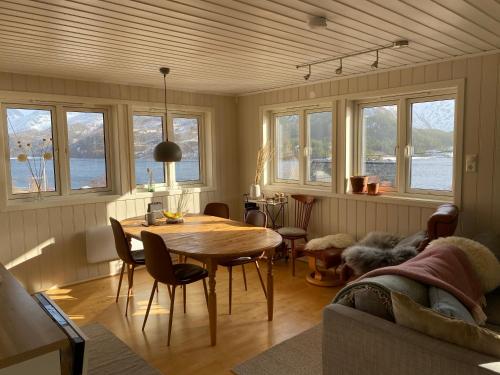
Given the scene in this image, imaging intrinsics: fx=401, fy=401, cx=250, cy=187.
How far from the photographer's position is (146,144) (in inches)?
200

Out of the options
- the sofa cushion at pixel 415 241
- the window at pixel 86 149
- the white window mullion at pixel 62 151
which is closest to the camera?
the sofa cushion at pixel 415 241

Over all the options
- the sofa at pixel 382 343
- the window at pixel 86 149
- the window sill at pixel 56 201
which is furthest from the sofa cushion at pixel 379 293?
the window at pixel 86 149

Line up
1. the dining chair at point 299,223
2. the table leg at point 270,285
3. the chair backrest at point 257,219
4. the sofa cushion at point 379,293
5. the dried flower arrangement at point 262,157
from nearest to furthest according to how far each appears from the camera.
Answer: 1. the sofa cushion at point 379,293
2. the table leg at point 270,285
3. the chair backrest at point 257,219
4. the dining chair at point 299,223
5. the dried flower arrangement at point 262,157

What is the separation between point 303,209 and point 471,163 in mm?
2003

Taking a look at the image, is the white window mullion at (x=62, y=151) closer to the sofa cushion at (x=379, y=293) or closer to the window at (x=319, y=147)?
the window at (x=319, y=147)

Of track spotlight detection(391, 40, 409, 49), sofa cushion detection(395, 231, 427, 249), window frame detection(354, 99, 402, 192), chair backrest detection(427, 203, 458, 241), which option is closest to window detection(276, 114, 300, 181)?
window frame detection(354, 99, 402, 192)

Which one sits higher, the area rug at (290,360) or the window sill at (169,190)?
the window sill at (169,190)

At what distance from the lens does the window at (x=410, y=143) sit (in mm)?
3898

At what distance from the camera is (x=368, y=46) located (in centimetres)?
314

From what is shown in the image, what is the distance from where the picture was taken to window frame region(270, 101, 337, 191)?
4.63m

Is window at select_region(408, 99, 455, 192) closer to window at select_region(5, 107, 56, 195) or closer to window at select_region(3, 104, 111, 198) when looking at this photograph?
window at select_region(3, 104, 111, 198)

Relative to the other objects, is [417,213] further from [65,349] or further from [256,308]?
[65,349]

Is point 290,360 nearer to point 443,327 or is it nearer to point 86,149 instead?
point 443,327

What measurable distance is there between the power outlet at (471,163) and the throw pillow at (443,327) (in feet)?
7.44
